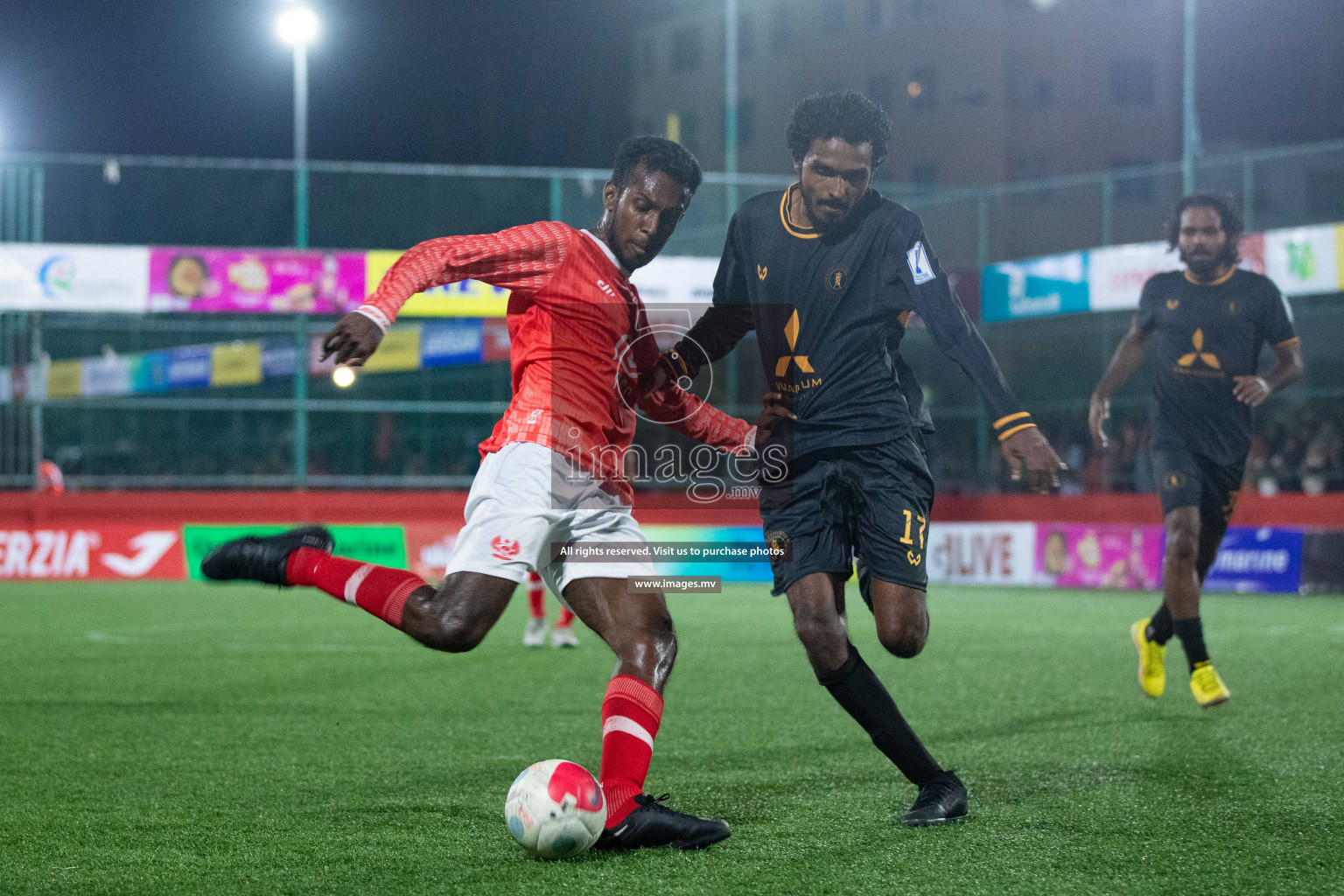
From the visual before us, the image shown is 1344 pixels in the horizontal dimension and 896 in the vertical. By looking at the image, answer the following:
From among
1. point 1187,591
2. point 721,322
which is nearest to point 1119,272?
point 1187,591

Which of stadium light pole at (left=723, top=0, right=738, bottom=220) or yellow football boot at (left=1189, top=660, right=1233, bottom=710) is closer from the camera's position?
yellow football boot at (left=1189, top=660, right=1233, bottom=710)

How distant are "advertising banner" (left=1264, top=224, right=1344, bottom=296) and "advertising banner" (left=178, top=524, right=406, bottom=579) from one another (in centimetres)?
1083

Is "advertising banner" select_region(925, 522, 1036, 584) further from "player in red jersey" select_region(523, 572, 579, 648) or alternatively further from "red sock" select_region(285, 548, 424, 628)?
"red sock" select_region(285, 548, 424, 628)

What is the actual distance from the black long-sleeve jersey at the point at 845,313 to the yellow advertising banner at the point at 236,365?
15938 millimetres

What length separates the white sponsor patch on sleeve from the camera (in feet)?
13.1

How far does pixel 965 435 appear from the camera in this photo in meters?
20.9

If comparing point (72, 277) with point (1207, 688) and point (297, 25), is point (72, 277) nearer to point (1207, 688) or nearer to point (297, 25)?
point (297, 25)

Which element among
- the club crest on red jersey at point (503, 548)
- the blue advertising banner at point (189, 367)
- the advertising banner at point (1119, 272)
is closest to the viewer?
the club crest on red jersey at point (503, 548)

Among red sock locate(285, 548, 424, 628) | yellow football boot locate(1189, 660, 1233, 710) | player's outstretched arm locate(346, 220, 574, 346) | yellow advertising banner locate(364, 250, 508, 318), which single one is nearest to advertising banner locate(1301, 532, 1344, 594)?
yellow football boot locate(1189, 660, 1233, 710)

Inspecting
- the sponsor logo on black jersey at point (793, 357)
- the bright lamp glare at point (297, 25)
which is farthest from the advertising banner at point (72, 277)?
the sponsor logo on black jersey at point (793, 357)

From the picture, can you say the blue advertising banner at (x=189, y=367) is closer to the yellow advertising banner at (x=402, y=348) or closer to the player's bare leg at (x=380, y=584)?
the yellow advertising banner at (x=402, y=348)

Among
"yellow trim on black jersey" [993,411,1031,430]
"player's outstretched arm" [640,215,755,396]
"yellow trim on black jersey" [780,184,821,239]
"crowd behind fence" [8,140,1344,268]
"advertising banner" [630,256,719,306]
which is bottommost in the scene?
"yellow trim on black jersey" [993,411,1031,430]

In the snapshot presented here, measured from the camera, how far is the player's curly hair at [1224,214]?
6.51 metres

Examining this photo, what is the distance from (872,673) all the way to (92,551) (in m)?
14.6
